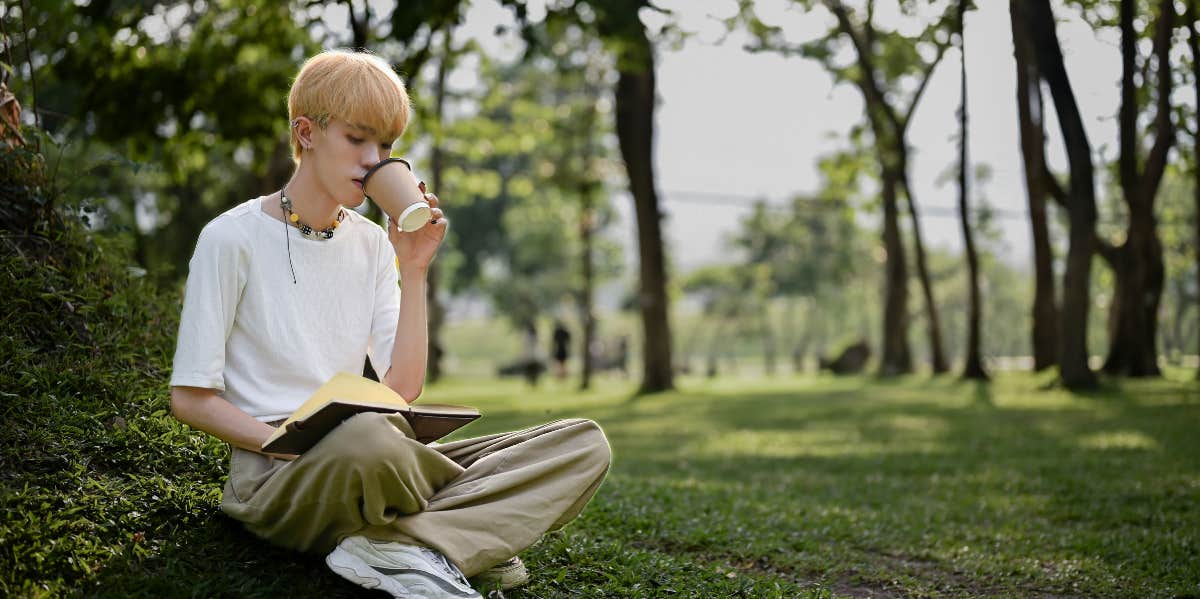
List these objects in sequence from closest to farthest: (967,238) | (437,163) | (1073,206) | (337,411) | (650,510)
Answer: (337,411)
(650,510)
(1073,206)
(967,238)
(437,163)

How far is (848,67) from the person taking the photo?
691 inches

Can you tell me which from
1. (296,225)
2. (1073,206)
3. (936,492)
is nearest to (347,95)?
(296,225)

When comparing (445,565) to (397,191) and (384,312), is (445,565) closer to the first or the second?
(384,312)

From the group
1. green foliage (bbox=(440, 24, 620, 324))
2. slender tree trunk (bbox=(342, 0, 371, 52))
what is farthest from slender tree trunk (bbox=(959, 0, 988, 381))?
slender tree trunk (bbox=(342, 0, 371, 52))

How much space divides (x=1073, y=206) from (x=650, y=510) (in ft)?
35.5

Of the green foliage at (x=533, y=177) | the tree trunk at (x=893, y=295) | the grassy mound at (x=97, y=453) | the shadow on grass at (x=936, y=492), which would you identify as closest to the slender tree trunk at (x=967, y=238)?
the tree trunk at (x=893, y=295)

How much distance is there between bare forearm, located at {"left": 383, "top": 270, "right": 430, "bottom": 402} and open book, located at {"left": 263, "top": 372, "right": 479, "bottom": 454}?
0.55ft

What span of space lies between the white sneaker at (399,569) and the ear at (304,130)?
114 cm

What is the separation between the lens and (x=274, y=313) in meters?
3.08

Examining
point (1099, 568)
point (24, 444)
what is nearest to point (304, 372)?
point (24, 444)

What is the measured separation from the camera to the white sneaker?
9.50 ft

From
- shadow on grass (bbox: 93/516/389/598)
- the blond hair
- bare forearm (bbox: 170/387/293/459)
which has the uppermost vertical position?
the blond hair

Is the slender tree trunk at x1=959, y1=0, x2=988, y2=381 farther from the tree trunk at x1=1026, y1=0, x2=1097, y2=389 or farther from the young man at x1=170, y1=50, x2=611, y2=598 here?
the young man at x1=170, y1=50, x2=611, y2=598

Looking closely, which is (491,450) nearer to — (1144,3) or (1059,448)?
(1059,448)
